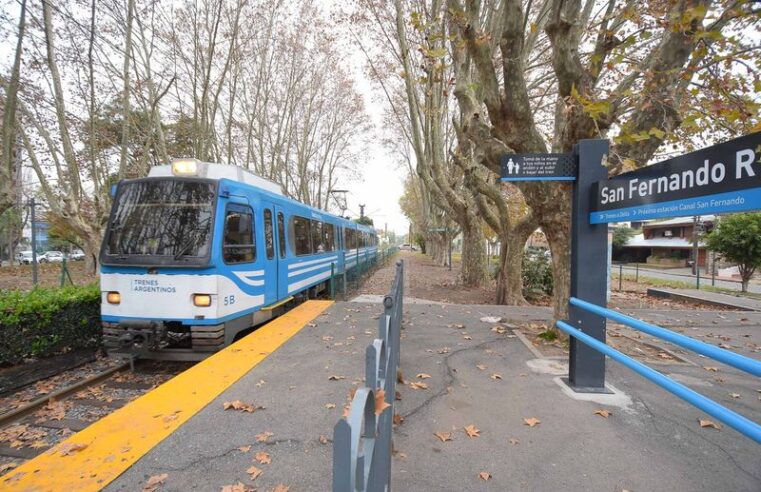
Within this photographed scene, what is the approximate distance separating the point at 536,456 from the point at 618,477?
52 cm

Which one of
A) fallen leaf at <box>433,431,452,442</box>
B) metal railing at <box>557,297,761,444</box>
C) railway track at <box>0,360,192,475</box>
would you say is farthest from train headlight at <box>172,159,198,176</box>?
metal railing at <box>557,297,761,444</box>

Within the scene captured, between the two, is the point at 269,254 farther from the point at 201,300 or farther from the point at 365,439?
the point at 365,439

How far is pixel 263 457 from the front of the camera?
2811 millimetres

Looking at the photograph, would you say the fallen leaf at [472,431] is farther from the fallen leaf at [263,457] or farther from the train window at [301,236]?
the train window at [301,236]

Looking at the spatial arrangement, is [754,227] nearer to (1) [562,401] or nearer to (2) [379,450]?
(1) [562,401]

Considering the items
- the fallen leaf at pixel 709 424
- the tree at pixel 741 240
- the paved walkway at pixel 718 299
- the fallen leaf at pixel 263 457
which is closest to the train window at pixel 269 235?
the fallen leaf at pixel 263 457

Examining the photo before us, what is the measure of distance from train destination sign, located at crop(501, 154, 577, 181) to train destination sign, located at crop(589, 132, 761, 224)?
0.53 meters

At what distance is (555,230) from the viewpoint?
6.06 m

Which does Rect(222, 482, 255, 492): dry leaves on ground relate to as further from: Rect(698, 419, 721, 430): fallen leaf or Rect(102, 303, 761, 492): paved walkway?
Rect(698, 419, 721, 430): fallen leaf

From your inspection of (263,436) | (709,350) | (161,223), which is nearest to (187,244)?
(161,223)

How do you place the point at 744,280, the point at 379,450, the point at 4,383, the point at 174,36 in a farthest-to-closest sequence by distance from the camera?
the point at 744,280, the point at 174,36, the point at 4,383, the point at 379,450

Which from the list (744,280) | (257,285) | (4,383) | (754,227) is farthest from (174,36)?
(744,280)

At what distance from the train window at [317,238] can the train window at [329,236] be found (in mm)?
291

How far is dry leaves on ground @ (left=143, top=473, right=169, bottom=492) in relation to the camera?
2.48 metres
